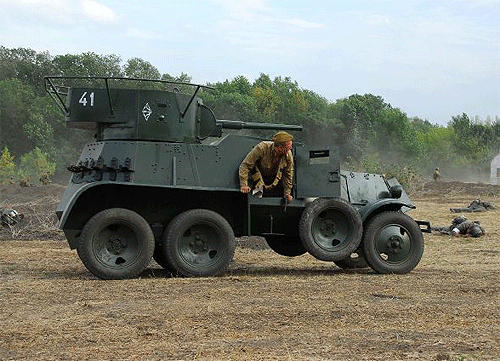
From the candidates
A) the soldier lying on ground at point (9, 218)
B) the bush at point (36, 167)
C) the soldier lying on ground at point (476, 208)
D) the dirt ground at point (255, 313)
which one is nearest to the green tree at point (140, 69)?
the bush at point (36, 167)

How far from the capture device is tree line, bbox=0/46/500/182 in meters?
44.9

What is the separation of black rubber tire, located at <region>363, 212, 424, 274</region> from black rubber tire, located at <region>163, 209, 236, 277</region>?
206 cm

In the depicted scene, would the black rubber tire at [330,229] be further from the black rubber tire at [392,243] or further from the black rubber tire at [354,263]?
the black rubber tire at [354,263]

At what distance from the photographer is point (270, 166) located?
13.4 meters

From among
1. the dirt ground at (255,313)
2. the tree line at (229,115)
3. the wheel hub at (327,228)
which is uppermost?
the tree line at (229,115)

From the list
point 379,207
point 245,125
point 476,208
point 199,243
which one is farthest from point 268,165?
point 476,208

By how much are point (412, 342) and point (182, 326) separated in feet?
6.67

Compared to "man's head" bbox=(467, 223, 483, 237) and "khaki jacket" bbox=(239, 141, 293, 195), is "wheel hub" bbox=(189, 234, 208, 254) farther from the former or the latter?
"man's head" bbox=(467, 223, 483, 237)

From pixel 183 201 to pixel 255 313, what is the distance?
4.22m

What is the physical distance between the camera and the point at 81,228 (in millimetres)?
13039

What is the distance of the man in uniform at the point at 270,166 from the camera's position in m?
13.2

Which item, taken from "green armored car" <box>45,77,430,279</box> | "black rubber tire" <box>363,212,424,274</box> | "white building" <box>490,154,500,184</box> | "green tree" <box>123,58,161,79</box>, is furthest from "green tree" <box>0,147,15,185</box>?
"white building" <box>490,154,500,184</box>

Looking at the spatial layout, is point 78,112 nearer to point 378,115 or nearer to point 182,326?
point 182,326

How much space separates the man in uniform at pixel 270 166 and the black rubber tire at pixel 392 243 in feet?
4.44
